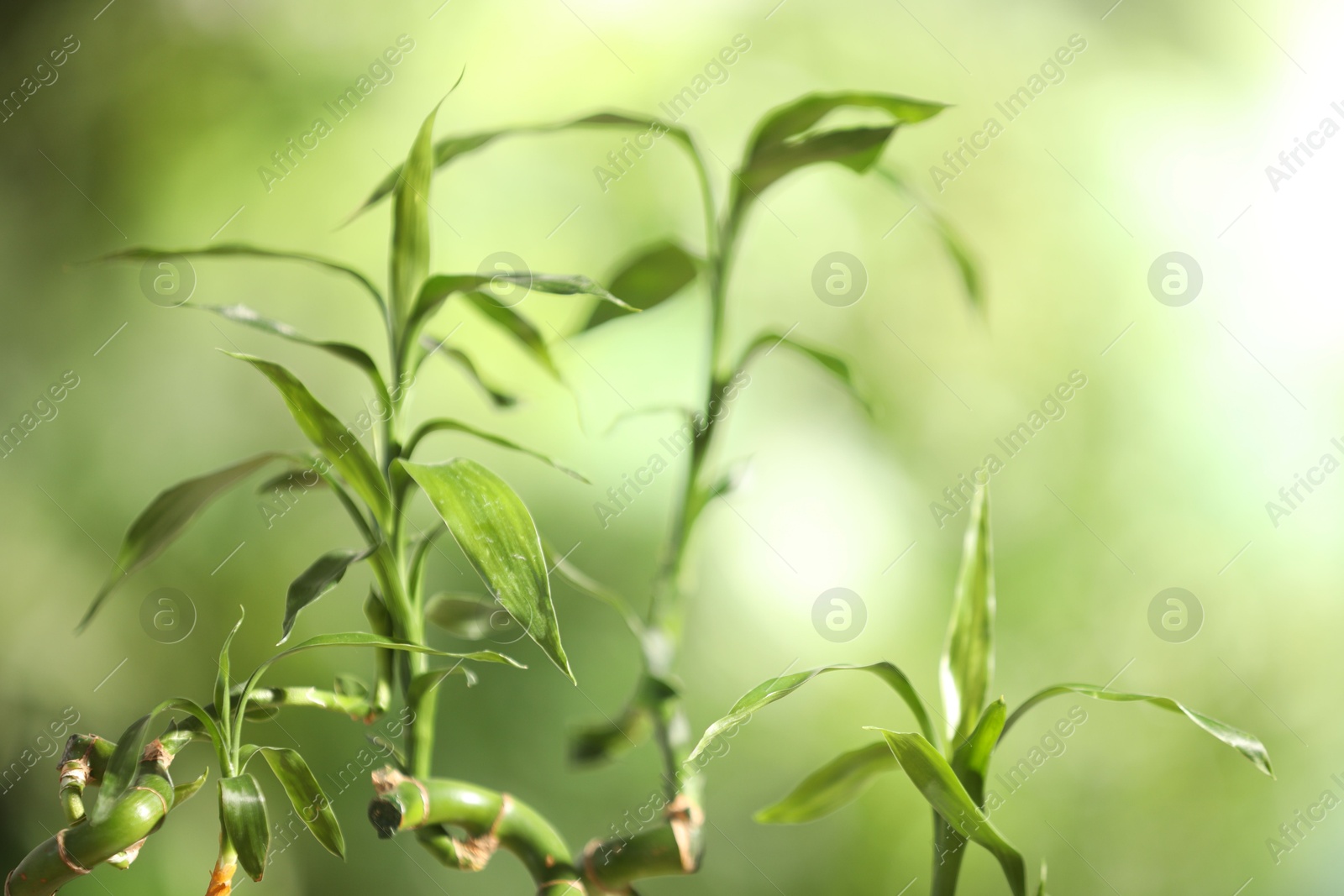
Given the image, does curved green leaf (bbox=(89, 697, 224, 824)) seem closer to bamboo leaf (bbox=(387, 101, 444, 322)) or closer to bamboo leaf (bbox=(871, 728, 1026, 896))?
bamboo leaf (bbox=(387, 101, 444, 322))

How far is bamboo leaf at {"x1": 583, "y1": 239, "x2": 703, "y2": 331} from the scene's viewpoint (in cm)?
97

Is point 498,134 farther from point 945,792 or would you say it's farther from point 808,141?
point 945,792

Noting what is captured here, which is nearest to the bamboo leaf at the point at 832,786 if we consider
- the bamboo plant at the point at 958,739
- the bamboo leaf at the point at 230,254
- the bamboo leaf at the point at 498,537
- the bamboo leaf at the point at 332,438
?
the bamboo plant at the point at 958,739

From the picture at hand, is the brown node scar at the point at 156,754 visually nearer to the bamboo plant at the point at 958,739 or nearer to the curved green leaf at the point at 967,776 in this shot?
the bamboo plant at the point at 958,739

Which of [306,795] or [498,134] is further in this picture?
[498,134]

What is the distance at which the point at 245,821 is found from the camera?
1.82 ft

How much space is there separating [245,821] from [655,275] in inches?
25.9

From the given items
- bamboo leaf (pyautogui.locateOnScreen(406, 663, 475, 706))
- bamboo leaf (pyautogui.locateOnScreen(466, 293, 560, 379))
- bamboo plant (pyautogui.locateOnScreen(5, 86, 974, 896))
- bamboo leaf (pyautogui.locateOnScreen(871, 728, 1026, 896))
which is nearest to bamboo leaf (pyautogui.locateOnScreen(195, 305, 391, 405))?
bamboo plant (pyautogui.locateOnScreen(5, 86, 974, 896))

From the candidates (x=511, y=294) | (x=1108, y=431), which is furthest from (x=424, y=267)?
(x=1108, y=431)

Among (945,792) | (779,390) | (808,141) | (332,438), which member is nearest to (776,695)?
(945,792)

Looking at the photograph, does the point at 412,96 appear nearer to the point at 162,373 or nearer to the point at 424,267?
the point at 162,373

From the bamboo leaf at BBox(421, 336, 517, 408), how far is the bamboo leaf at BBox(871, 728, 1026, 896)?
452 millimetres

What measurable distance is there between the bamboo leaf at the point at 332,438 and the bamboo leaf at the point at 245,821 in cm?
22

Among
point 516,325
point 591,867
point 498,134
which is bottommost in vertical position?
point 591,867
